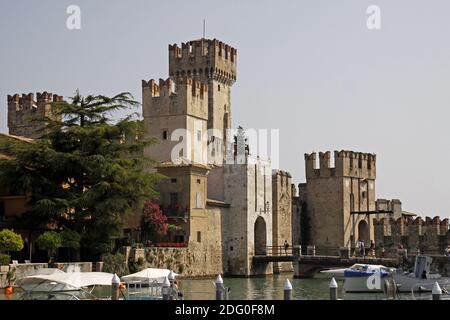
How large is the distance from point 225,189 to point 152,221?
7.68 meters

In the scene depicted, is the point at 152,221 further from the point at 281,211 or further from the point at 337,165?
the point at 337,165

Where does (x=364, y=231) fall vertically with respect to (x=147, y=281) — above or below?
above

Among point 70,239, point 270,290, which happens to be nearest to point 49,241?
point 70,239

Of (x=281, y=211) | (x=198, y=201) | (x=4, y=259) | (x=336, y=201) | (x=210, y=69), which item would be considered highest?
(x=210, y=69)

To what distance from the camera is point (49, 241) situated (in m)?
35.7

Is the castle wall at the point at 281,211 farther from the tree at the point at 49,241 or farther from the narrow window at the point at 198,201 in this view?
the tree at the point at 49,241

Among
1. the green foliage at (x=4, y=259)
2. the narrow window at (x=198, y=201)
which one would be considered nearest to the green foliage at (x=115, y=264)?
the green foliage at (x=4, y=259)

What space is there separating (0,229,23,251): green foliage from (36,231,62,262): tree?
1269 millimetres

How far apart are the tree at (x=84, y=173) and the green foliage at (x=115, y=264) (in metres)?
0.43

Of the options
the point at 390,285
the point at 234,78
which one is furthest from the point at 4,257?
the point at 234,78

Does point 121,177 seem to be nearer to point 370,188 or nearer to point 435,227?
point 435,227

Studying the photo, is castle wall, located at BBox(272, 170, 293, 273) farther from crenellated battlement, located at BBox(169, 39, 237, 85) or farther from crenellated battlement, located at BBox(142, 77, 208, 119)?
crenellated battlement, located at BBox(169, 39, 237, 85)
